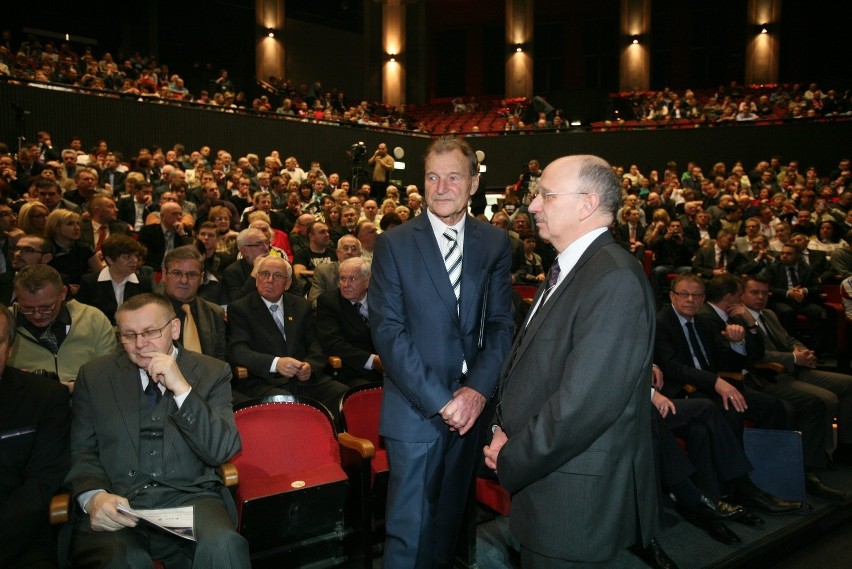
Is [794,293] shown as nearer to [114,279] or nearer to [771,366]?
[771,366]

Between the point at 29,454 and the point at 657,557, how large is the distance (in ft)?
7.72

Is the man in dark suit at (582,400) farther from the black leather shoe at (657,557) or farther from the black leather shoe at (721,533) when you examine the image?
the black leather shoe at (721,533)

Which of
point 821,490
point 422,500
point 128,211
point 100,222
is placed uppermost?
point 128,211

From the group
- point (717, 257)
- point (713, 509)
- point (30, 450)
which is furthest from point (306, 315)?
point (717, 257)

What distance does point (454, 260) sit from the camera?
193 centimetres

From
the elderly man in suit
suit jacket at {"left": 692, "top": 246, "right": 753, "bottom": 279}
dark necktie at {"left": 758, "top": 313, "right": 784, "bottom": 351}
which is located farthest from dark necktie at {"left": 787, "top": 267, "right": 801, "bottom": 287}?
the elderly man in suit

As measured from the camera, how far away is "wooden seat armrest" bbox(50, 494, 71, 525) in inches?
75.7

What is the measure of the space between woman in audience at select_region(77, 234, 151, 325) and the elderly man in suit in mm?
1222

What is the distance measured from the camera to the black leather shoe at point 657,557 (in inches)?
101

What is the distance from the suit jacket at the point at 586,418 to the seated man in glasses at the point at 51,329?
2.06 meters

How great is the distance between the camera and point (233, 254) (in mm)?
5473

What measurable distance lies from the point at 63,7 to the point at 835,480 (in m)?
17.9

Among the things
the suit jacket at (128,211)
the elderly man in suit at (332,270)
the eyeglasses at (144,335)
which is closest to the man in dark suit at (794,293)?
the elderly man in suit at (332,270)

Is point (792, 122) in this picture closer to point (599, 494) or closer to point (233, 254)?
point (233, 254)
